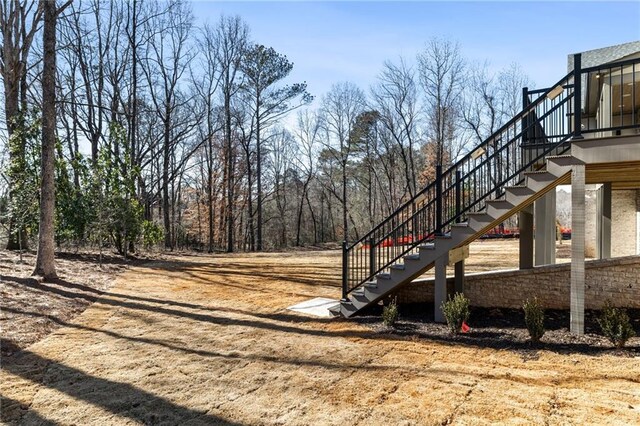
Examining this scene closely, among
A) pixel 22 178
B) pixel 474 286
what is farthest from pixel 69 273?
pixel 474 286

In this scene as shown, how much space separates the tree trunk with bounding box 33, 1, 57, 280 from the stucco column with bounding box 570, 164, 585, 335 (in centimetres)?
919

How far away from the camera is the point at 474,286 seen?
6.53 meters

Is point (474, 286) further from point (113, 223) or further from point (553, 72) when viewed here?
point (553, 72)

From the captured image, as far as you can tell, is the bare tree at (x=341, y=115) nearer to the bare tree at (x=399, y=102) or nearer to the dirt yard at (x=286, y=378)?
the bare tree at (x=399, y=102)

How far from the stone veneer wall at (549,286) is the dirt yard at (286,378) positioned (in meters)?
2.04

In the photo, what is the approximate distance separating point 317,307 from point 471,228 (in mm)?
2926

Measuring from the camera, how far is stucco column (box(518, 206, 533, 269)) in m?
6.57

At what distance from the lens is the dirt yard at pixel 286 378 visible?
2986mm

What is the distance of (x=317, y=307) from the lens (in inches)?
266

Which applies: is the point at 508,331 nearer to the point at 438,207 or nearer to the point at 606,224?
the point at 438,207

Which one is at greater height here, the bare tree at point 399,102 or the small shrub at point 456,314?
the bare tree at point 399,102

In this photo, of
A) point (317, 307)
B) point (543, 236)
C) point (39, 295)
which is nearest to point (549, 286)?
point (543, 236)

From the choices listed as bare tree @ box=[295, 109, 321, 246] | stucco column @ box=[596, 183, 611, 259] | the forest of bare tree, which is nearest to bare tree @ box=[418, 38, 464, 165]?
the forest of bare tree

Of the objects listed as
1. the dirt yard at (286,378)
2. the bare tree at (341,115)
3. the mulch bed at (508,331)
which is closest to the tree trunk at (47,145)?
the dirt yard at (286,378)
